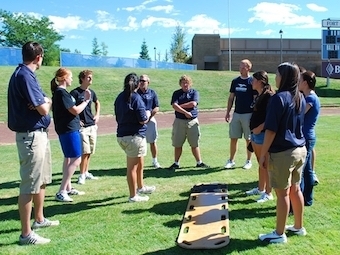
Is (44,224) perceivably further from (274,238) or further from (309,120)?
(309,120)

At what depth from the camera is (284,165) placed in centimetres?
379

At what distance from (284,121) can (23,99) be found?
8.50 feet

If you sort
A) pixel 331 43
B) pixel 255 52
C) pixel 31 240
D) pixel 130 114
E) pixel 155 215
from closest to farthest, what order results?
pixel 31 240 < pixel 155 215 < pixel 130 114 < pixel 331 43 < pixel 255 52

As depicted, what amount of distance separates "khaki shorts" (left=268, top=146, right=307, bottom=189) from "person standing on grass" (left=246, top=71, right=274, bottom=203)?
918 mm

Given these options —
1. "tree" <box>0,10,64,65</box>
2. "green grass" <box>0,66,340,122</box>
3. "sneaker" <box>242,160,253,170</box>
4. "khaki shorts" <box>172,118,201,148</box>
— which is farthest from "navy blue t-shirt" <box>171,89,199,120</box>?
"tree" <box>0,10,64,65</box>

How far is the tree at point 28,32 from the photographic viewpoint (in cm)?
8050

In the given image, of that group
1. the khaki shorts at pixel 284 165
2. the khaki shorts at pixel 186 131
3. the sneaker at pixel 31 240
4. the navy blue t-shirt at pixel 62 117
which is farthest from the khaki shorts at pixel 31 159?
the khaki shorts at pixel 186 131

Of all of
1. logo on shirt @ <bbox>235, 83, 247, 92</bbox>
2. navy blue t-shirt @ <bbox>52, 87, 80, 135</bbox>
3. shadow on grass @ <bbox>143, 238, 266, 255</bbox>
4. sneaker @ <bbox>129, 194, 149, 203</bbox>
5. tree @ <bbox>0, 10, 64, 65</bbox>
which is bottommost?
shadow on grass @ <bbox>143, 238, 266, 255</bbox>

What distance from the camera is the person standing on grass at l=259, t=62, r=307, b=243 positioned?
3.67 metres

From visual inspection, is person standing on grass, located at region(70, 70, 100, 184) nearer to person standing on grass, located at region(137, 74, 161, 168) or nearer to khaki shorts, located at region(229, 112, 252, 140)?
person standing on grass, located at region(137, 74, 161, 168)

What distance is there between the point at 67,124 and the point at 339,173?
15.3ft

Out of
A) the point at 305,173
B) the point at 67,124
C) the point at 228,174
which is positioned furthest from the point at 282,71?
the point at 228,174

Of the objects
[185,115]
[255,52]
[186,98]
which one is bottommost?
[185,115]

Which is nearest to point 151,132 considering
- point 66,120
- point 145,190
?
point 145,190
